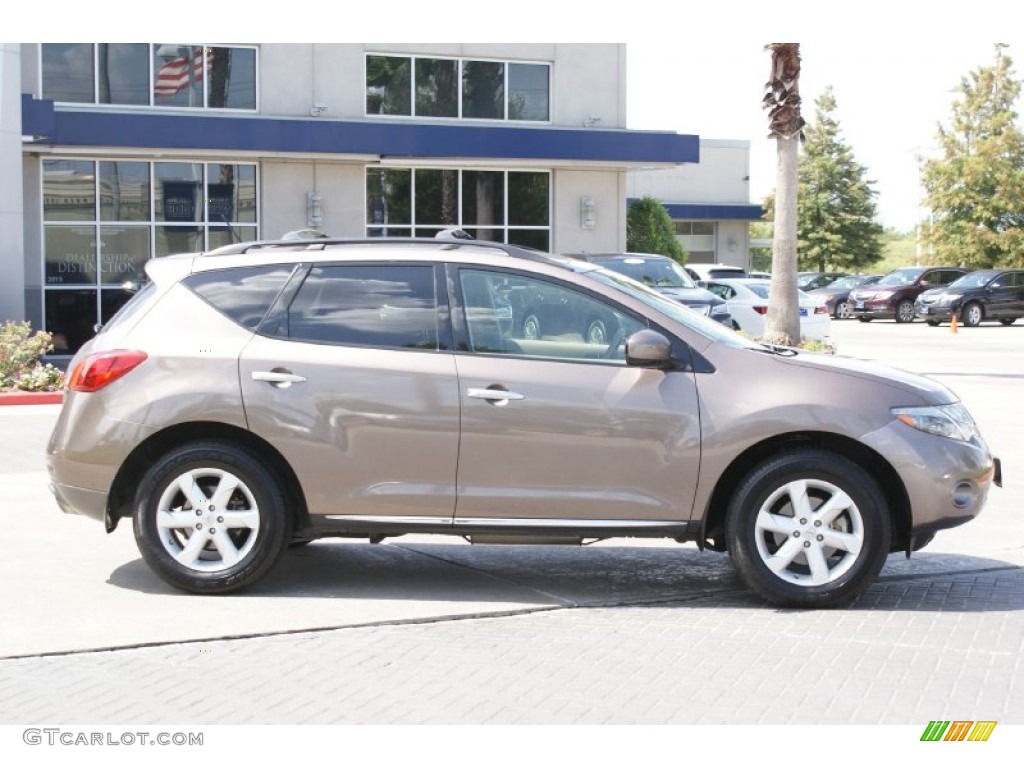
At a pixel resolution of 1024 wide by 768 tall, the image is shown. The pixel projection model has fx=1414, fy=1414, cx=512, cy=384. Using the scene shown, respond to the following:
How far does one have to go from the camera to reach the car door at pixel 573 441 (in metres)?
6.79

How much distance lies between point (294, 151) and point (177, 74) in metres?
2.60

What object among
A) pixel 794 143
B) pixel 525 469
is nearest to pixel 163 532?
pixel 525 469

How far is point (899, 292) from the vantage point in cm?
4178

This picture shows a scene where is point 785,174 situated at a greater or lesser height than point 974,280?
greater

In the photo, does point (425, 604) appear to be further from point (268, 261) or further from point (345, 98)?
point (345, 98)

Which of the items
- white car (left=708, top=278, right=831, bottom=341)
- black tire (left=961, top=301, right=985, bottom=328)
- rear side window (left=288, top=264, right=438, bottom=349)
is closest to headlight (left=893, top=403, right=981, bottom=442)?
rear side window (left=288, top=264, right=438, bottom=349)

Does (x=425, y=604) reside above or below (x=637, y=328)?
below

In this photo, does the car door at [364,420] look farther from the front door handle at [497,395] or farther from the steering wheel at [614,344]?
the steering wheel at [614,344]

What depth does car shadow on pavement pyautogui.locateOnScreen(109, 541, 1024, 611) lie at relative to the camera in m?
7.13

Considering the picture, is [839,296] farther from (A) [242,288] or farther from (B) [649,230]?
(A) [242,288]

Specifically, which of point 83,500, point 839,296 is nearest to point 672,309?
point 83,500

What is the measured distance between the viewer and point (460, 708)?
207 inches

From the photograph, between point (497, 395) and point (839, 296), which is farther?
point (839, 296)

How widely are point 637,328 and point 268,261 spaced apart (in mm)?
1919
